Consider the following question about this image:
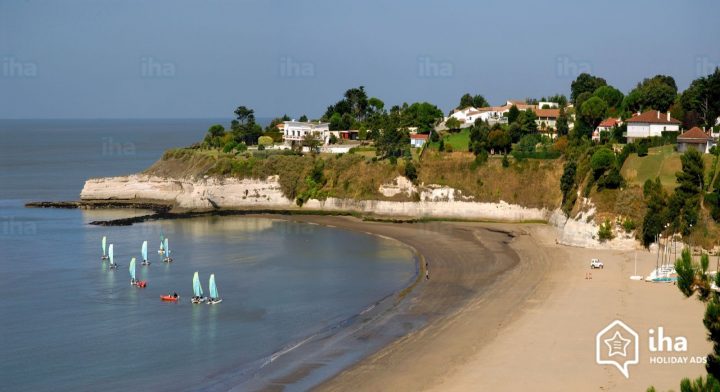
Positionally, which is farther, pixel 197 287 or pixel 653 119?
pixel 653 119

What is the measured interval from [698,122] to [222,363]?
53220 mm

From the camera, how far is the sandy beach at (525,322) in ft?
97.0

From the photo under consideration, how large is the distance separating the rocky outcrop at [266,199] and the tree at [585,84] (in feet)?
121

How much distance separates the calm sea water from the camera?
105 ft

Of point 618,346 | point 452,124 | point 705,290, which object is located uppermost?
point 452,124

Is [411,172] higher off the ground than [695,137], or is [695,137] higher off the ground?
[695,137]

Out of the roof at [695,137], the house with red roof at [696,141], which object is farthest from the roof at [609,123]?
the house with red roof at [696,141]

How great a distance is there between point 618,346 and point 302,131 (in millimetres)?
63793

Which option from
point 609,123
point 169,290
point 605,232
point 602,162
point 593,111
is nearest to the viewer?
point 169,290

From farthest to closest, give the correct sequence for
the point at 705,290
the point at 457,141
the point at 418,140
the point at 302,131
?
the point at 302,131
the point at 418,140
the point at 457,141
the point at 705,290

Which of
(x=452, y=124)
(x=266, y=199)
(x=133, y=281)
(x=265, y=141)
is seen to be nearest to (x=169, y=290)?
(x=133, y=281)

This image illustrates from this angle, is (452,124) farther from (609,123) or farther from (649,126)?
(649,126)

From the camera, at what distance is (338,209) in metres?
72.9

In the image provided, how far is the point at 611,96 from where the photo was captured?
86500mm
